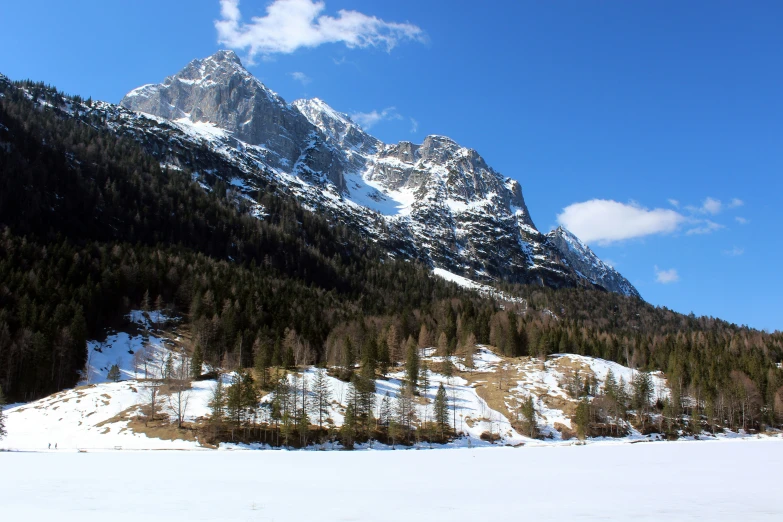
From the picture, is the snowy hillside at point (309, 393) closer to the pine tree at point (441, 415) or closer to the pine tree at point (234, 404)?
the pine tree at point (441, 415)

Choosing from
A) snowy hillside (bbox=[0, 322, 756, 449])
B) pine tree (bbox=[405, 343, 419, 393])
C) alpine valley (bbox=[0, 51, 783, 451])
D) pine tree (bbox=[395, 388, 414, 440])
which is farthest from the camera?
pine tree (bbox=[405, 343, 419, 393])

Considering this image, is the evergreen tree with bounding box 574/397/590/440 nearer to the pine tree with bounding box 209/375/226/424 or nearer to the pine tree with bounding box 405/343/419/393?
the pine tree with bounding box 405/343/419/393

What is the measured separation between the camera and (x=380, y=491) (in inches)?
1123

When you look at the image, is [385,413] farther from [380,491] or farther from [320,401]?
[380,491]

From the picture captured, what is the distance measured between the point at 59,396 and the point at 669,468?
92332mm

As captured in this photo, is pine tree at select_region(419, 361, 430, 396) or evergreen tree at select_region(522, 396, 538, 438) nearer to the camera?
evergreen tree at select_region(522, 396, 538, 438)

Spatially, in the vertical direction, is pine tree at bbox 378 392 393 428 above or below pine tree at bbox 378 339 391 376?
below

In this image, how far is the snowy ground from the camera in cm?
2069

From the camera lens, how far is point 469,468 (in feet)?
145

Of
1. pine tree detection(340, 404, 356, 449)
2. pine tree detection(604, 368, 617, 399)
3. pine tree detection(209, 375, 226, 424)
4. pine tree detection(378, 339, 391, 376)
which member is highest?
pine tree detection(378, 339, 391, 376)

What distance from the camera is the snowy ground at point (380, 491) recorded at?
20.7 m

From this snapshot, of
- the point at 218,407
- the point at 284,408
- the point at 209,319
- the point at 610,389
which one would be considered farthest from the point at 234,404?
the point at 610,389

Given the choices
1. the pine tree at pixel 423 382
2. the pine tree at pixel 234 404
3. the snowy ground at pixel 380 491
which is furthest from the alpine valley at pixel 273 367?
Result: the snowy ground at pixel 380 491

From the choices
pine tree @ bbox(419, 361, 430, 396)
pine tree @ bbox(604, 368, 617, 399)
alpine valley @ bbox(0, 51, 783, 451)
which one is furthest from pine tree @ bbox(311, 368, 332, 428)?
pine tree @ bbox(604, 368, 617, 399)
